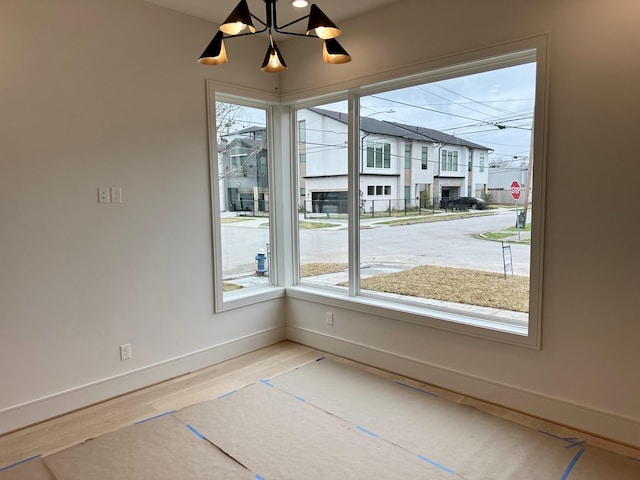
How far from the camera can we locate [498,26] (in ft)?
8.89

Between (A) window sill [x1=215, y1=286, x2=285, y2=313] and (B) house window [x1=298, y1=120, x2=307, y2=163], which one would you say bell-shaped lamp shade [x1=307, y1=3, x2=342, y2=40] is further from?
(A) window sill [x1=215, y1=286, x2=285, y2=313]

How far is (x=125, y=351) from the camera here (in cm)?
317

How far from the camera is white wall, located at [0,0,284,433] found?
2641 mm

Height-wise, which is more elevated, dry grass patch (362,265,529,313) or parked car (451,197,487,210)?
parked car (451,197,487,210)

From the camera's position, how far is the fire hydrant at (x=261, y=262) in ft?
13.9

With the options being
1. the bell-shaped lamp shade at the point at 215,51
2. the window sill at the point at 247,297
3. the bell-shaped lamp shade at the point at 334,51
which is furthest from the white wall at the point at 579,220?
the window sill at the point at 247,297

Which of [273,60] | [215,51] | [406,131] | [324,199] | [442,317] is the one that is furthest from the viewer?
[324,199]

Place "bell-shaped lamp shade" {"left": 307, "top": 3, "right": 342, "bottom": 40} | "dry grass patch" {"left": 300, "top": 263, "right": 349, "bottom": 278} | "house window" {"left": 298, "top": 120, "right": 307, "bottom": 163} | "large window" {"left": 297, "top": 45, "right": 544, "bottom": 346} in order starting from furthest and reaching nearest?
1. "house window" {"left": 298, "top": 120, "right": 307, "bottom": 163}
2. "dry grass patch" {"left": 300, "top": 263, "right": 349, "bottom": 278}
3. "large window" {"left": 297, "top": 45, "right": 544, "bottom": 346}
4. "bell-shaped lamp shade" {"left": 307, "top": 3, "right": 342, "bottom": 40}

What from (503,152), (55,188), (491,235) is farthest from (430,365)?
(55,188)

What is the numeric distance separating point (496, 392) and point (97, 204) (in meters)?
3.07

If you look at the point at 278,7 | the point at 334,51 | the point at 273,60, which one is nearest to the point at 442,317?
the point at 334,51

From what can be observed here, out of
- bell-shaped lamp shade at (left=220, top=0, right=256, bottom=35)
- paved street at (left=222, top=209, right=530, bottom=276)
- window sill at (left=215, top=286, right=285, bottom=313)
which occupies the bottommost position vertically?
window sill at (left=215, top=286, right=285, bottom=313)

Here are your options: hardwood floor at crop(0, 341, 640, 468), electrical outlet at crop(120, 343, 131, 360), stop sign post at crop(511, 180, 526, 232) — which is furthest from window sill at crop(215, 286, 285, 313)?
stop sign post at crop(511, 180, 526, 232)

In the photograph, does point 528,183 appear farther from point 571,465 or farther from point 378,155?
point 571,465
